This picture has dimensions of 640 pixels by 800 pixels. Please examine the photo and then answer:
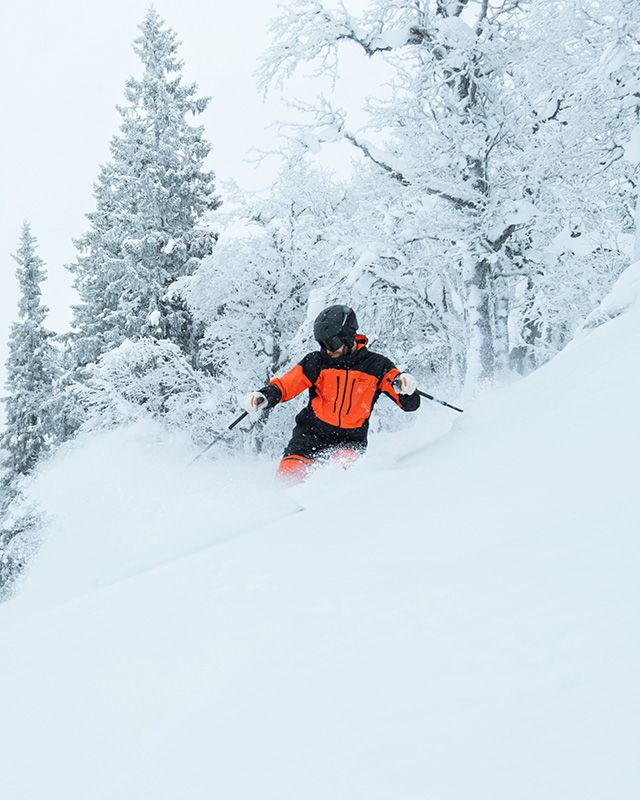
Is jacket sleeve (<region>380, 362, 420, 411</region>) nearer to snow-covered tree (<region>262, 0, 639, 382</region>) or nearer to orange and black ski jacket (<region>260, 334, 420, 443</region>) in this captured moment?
orange and black ski jacket (<region>260, 334, 420, 443</region>)

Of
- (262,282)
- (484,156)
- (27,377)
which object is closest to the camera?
(484,156)

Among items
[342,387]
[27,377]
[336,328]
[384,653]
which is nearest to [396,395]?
[342,387]

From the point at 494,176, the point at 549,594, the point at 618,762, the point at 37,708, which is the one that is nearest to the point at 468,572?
the point at 549,594

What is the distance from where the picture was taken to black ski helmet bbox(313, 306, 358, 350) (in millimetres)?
5188

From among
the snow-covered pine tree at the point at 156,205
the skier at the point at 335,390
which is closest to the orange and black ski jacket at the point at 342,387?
the skier at the point at 335,390

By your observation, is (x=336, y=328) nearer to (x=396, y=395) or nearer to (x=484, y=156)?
(x=396, y=395)

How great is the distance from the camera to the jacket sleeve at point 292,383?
5.22 m

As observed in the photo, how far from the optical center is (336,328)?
519 cm

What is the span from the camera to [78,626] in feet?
7.77

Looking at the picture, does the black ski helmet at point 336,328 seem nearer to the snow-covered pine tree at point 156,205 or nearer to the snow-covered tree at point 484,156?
the snow-covered tree at point 484,156

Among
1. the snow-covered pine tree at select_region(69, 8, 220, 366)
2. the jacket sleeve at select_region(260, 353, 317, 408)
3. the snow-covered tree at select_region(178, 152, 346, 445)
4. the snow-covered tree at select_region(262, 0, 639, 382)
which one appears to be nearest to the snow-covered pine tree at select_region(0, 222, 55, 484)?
the snow-covered pine tree at select_region(69, 8, 220, 366)

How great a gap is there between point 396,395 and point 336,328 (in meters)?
0.76

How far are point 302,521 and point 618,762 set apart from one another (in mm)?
2251

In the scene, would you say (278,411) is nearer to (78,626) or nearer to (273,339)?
(273,339)
